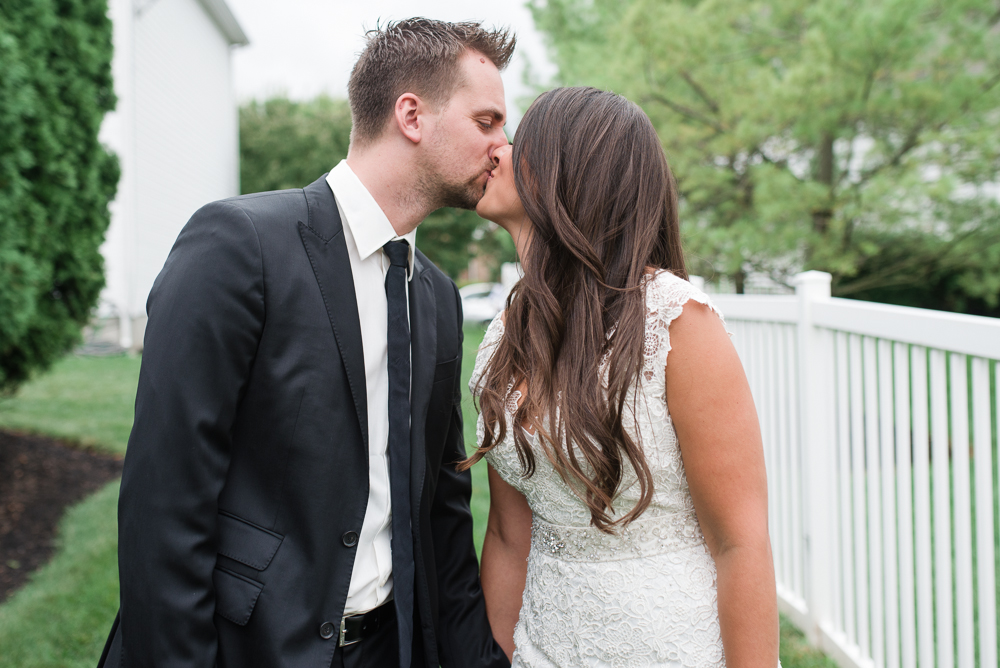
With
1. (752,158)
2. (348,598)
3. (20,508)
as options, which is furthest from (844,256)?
(20,508)

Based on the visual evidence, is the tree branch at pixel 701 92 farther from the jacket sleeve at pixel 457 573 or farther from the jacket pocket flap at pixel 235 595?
the jacket pocket flap at pixel 235 595

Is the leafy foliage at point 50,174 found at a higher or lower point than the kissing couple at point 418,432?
higher

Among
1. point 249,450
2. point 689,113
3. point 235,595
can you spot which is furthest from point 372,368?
point 689,113

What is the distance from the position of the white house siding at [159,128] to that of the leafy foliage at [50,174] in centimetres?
676

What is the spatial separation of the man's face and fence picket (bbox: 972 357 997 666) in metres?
1.76

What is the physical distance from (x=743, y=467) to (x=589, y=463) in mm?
368

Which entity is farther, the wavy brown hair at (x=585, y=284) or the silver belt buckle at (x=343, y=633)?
the silver belt buckle at (x=343, y=633)

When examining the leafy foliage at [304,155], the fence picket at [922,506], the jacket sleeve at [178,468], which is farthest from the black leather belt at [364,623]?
the leafy foliage at [304,155]

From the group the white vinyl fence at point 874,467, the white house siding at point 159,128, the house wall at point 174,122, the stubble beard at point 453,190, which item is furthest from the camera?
the house wall at point 174,122

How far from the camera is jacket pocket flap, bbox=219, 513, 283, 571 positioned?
1733 mm

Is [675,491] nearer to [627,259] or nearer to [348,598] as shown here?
[627,259]

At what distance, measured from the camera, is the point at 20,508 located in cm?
533

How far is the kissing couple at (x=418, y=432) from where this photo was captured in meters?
1.63

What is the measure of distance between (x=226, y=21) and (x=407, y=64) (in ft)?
63.3
